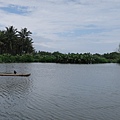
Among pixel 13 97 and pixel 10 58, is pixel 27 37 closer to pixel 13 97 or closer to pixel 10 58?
pixel 10 58

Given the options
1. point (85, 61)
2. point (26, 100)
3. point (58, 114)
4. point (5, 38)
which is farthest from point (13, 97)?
point (5, 38)

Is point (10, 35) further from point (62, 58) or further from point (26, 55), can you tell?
point (62, 58)

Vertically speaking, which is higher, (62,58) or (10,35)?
(10,35)

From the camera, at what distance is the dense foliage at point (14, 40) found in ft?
316

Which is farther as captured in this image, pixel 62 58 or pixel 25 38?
pixel 25 38

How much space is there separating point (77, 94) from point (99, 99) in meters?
2.86

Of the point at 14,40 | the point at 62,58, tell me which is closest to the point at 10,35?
the point at 14,40

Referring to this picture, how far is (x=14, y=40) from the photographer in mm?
98062

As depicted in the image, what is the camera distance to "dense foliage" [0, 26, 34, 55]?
96.3m

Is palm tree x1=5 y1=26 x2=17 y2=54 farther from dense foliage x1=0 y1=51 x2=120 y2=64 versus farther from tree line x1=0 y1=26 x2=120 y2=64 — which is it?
dense foliage x1=0 y1=51 x2=120 y2=64

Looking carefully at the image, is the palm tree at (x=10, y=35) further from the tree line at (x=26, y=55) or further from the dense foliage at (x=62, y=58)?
the dense foliage at (x=62, y=58)

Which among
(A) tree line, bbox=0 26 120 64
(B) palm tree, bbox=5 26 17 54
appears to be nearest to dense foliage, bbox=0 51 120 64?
(A) tree line, bbox=0 26 120 64

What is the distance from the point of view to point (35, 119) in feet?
54.3

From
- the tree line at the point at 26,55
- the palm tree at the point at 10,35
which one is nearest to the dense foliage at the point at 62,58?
the tree line at the point at 26,55
